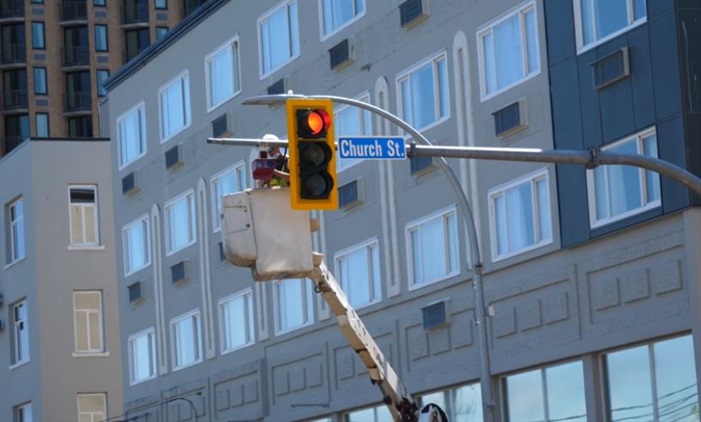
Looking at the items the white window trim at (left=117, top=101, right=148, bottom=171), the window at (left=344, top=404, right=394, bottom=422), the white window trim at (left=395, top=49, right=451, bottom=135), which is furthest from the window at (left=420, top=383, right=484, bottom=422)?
the white window trim at (left=117, top=101, right=148, bottom=171)

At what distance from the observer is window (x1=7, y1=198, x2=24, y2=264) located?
187 ft

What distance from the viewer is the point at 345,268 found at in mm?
38312

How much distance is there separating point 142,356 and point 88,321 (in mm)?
7306

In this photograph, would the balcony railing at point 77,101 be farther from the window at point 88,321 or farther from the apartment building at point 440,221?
the apartment building at point 440,221

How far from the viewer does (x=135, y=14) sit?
108062mm

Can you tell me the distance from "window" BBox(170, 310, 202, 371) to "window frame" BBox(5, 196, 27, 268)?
1159 centimetres

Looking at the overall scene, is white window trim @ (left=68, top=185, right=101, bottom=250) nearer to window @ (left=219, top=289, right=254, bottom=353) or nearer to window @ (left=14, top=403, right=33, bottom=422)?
window @ (left=14, top=403, right=33, bottom=422)

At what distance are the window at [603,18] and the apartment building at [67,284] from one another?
93.5ft

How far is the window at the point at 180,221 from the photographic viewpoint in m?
45.8

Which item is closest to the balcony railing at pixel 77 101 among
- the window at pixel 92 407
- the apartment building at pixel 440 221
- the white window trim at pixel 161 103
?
the window at pixel 92 407

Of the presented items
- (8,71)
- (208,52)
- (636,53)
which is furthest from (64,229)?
(8,71)

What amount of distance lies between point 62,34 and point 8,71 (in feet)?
13.3

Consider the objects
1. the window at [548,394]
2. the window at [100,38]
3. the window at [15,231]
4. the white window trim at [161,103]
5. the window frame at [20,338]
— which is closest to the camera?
the window at [548,394]

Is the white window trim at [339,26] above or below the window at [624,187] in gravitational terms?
above
